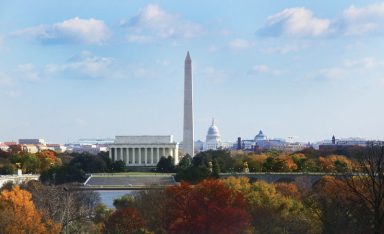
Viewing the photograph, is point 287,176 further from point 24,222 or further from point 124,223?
point 24,222

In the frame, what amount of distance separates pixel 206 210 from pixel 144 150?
7697cm

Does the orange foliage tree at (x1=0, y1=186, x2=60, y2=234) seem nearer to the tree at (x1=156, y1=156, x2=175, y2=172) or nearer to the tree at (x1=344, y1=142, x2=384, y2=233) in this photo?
the tree at (x1=344, y1=142, x2=384, y2=233)

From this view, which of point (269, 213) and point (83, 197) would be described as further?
point (83, 197)

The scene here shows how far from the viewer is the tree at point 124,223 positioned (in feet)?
111

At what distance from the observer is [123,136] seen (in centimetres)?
11300

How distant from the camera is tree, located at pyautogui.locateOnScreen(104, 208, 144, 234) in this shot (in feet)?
111

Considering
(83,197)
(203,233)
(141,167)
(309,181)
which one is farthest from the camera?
(141,167)

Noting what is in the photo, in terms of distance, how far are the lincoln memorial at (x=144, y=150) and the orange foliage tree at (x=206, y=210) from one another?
237 ft

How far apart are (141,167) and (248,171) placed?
25770 millimetres

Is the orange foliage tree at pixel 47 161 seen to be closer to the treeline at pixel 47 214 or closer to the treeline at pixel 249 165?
the treeline at pixel 249 165

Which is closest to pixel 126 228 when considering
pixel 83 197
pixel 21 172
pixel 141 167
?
pixel 83 197

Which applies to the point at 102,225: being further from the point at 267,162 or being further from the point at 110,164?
the point at 110,164

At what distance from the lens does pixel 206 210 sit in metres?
33.9

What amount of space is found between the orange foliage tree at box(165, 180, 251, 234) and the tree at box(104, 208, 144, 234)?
135 cm
